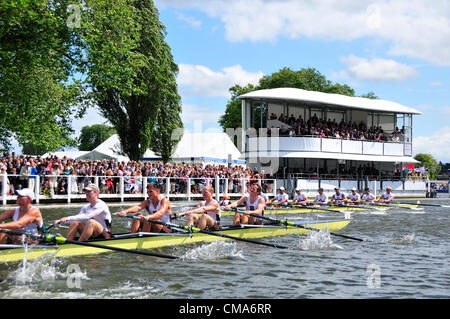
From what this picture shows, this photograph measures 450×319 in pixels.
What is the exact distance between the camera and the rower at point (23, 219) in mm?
10297

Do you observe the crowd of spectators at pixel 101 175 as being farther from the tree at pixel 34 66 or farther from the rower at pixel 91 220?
the rower at pixel 91 220

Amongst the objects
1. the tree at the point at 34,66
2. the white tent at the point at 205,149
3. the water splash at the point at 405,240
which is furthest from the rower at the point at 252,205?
the white tent at the point at 205,149

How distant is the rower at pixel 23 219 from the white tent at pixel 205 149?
29.4m

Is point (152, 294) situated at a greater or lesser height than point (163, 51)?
lesser

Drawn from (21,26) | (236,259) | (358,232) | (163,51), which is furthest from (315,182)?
(236,259)

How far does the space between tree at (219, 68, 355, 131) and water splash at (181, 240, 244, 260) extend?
54556mm

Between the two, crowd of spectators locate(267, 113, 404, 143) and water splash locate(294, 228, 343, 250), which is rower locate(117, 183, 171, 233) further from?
crowd of spectators locate(267, 113, 404, 143)

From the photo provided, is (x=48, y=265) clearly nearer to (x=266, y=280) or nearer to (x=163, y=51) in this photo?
(x=266, y=280)

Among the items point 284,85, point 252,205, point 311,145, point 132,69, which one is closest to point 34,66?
point 132,69

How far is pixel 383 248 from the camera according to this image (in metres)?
14.8

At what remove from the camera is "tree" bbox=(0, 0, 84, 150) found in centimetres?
2500

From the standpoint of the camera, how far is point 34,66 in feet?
86.1

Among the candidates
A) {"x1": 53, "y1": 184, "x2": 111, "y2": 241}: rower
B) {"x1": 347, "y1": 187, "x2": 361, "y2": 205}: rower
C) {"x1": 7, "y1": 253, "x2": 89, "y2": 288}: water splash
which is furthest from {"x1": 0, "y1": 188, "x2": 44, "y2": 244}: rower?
{"x1": 347, "y1": 187, "x2": 361, "y2": 205}: rower
